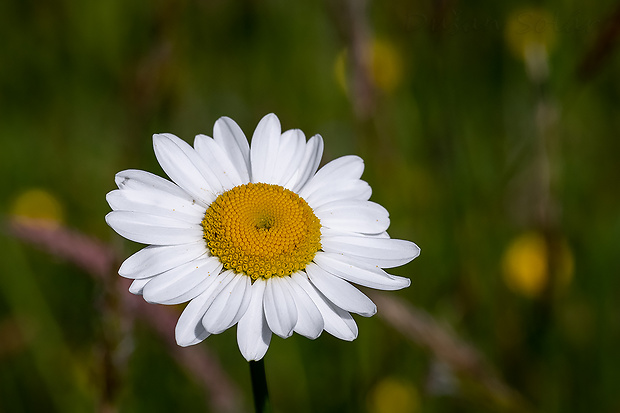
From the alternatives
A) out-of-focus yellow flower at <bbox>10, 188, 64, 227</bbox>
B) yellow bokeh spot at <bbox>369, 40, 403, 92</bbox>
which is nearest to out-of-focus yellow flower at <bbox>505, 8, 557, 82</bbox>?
yellow bokeh spot at <bbox>369, 40, 403, 92</bbox>

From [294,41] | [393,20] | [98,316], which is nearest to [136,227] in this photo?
[98,316]

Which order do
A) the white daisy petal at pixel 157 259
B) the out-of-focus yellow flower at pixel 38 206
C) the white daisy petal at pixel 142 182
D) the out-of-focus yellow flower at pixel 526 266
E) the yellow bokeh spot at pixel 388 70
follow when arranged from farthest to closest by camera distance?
the yellow bokeh spot at pixel 388 70 → the out-of-focus yellow flower at pixel 38 206 → the out-of-focus yellow flower at pixel 526 266 → the white daisy petal at pixel 142 182 → the white daisy petal at pixel 157 259

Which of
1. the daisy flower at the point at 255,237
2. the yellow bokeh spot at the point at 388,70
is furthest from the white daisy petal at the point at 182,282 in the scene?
the yellow bokeh spot at the point at 388,70

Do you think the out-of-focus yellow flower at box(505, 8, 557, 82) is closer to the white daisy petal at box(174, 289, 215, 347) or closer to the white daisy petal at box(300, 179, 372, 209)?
the white daisy petal at box(300, 179, 372, 209)

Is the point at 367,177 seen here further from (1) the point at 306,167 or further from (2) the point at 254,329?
(2) the point at 254,329

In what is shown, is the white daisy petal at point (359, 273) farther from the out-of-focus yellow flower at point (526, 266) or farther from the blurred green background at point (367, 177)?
the out-of-focus yellow flower at point (526, 266)
